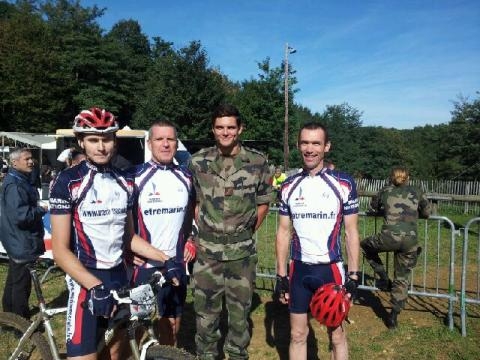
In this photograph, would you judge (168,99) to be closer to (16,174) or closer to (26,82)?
(26,82)

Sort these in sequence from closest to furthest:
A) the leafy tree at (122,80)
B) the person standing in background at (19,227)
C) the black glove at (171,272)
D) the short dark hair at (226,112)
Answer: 1. the black glove at (171,272)
2. the short dark hair at (226,112)
3. the person standing in background at (19,227)
4. the leafy tree at (122,80)

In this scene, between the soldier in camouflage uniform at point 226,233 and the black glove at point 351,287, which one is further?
the soldier in camouflage uniform at point 226,233

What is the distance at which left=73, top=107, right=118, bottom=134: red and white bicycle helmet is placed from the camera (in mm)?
2531

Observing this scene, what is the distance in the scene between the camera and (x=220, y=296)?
A: 351 centimetres

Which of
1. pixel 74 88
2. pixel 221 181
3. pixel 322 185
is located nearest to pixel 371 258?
pixel 322 185

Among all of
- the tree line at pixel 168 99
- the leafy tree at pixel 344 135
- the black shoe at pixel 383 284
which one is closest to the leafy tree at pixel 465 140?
the tree line at pixel 168 99

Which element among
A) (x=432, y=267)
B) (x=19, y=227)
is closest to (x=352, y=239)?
(x=19, y=227)

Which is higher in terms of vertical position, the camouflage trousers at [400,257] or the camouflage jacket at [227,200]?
the camouflage jacket at [227,200]

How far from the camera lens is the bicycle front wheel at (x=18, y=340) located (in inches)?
124

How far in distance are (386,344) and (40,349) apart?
394 cm

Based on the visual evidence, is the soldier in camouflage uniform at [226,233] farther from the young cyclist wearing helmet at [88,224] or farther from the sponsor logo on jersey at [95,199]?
the sponsor logo on jersey at [95,199]

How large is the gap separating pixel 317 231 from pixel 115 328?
174 cm

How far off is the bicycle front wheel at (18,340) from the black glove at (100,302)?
3.85 feet

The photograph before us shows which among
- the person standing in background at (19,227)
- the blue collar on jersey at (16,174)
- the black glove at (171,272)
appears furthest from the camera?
the blue collar on jersey at (16,174)
